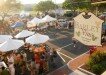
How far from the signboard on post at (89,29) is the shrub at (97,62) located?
5472mm

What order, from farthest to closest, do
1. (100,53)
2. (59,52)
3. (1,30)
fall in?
1. (1,30)
2. (59,52)
3. (100,53)

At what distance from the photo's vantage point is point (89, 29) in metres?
9.33

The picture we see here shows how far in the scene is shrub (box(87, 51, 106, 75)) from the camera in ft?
48.5

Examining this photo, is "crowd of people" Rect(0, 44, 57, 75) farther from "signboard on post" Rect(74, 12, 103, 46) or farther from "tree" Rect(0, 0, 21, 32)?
"tree" Rect(0, 0, 21, 32)

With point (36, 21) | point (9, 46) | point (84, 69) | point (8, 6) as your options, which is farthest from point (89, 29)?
point (8, 6)

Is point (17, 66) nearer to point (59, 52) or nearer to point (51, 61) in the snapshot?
point (51, 61)

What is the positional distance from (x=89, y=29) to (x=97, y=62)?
255 inches

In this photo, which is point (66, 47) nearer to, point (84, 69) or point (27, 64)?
point (27, 64)

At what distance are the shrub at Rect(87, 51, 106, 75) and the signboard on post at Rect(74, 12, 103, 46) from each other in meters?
5.47

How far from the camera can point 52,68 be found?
57.2 ft

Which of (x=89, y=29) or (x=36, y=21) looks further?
(x=36, y=21)

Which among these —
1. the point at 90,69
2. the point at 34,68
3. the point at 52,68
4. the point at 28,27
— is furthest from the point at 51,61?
the point at 28,27

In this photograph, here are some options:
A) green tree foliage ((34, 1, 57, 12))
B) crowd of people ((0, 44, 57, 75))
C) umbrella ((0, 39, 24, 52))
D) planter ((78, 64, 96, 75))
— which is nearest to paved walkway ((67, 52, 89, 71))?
planter ((78, 64, 96, 75))

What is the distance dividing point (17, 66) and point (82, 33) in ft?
25.7
